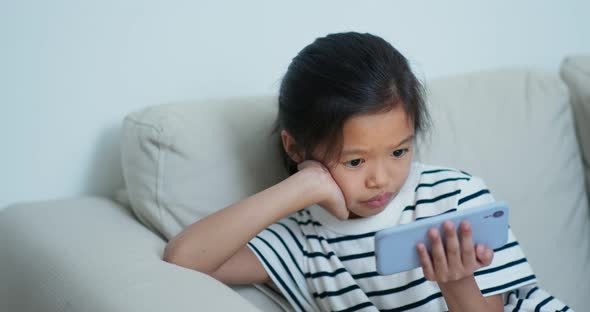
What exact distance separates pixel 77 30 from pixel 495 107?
860 millimetres

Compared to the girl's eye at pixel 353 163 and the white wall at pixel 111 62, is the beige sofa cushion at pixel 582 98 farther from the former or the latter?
the girl's eye at pixel 353 163

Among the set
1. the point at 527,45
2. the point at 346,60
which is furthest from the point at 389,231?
the point at 527,45

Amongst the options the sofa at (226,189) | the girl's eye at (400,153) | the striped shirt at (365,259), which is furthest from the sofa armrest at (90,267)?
the girl's eye at (400,153)

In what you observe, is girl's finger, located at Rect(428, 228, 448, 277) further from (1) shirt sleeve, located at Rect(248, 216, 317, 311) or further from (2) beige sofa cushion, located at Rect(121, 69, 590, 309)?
(2) beige sofa cushion, located at Rect(121, 69, 590, 309)

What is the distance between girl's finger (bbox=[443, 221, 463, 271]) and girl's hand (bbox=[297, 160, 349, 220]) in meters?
0.22

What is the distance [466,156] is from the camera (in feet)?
4.65

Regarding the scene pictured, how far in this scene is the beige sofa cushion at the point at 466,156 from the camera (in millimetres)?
1199

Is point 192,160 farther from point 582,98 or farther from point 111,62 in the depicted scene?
point 582,98

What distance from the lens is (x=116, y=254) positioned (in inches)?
39.5

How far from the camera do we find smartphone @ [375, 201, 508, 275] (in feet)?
→ 2.97

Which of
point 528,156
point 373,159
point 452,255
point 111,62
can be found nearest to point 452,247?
point 452,255

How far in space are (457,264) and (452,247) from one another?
4 cm

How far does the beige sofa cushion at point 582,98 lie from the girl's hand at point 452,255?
29.4 inches

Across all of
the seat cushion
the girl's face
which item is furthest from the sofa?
the girl's face
